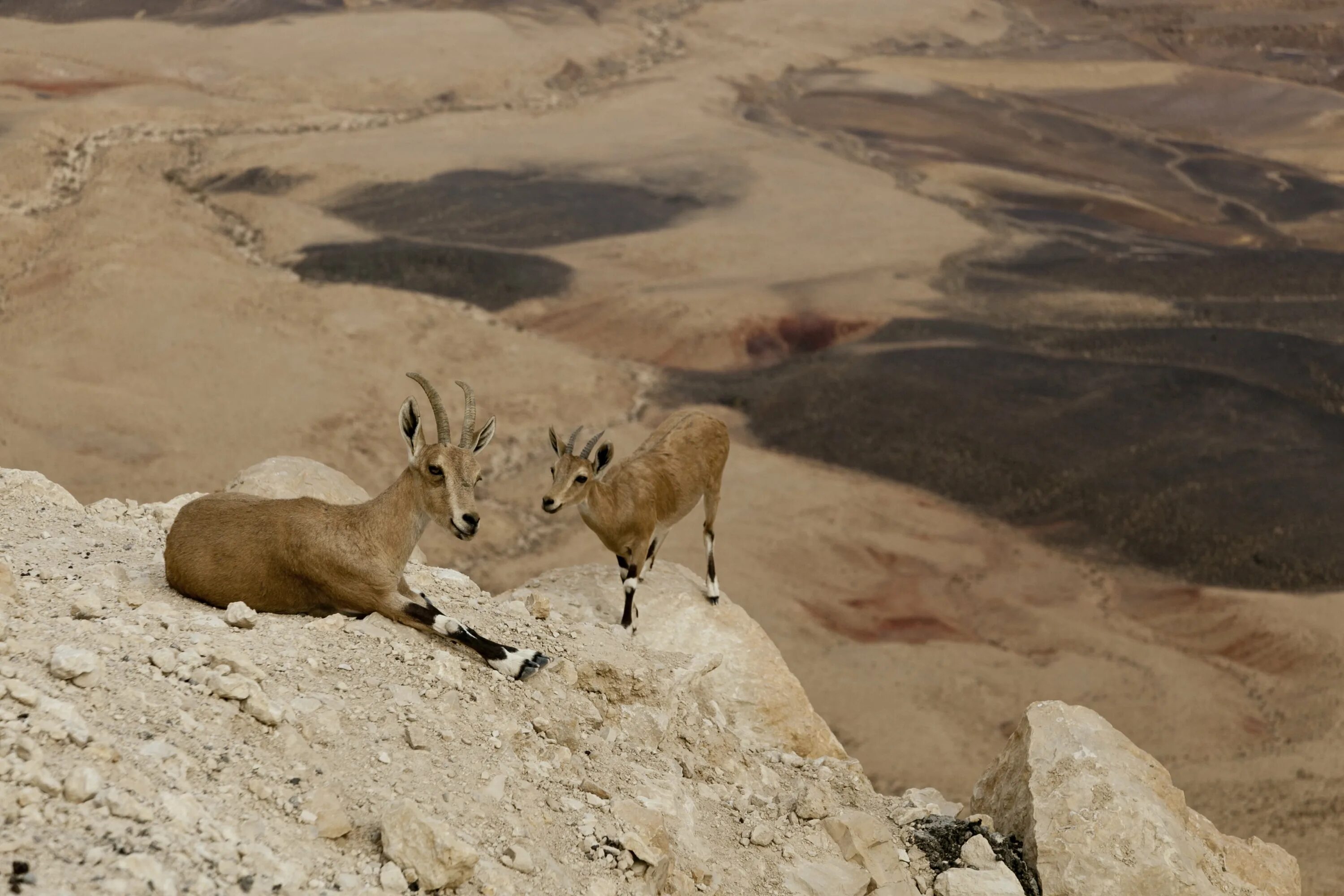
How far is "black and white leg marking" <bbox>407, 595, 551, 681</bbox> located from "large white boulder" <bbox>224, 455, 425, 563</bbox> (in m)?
3.11

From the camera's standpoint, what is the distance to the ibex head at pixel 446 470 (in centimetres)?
907

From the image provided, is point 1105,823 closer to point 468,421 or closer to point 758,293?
point 468,421

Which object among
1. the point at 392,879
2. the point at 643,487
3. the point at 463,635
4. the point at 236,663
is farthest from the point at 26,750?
the point at 643,487

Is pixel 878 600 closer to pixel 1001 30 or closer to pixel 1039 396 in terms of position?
pixel 1039 396

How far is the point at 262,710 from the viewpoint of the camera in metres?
7.27

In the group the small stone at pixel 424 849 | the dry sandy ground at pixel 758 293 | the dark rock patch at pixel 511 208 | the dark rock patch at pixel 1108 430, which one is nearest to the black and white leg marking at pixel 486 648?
the small stone at pixel 424 849

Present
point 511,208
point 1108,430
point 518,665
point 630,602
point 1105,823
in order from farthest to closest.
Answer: point 511,208 → point 1108,430 → point 630,602 → point 1105,823 → point 518,665

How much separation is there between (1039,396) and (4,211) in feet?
99.4

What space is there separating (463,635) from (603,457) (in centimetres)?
355

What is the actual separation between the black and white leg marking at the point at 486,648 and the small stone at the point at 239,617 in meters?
1.08

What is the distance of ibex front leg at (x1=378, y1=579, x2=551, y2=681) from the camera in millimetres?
9031

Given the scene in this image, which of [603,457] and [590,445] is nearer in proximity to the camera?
[603,457]

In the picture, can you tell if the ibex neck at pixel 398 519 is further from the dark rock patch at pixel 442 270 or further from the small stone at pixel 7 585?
the dark rock patch at pixel 442 270

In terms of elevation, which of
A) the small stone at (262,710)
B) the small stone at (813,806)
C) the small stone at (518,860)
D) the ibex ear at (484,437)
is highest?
the ibex ear at (484,437)
